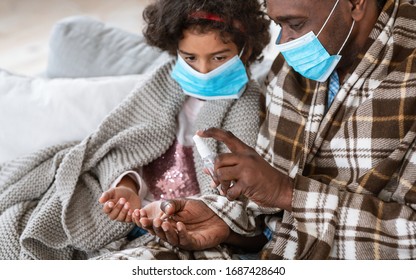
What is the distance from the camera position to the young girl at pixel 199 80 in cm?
168

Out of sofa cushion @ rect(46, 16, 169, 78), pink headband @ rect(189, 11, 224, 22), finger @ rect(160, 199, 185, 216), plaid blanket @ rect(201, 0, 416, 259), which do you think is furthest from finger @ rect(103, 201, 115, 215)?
sofa cushion @ rect(46, 16, 169, 78)

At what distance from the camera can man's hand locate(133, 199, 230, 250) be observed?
4.75 ft

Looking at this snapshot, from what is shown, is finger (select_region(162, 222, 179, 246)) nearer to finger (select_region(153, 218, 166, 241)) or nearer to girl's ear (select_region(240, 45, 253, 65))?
finger (select_region(153, 218, 166, 241))

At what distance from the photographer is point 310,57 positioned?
1.50 metres

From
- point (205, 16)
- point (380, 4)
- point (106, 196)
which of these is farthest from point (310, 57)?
point (106, 196)

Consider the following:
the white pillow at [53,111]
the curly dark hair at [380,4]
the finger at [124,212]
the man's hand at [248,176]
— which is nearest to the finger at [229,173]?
the man's hand at [248,176]

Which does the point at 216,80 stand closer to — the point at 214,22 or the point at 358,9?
the point at 214,22

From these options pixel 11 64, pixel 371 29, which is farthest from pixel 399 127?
pixel 11 64

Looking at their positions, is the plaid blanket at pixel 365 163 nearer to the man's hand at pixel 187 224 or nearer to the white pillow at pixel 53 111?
the man's hand at pixel 187 224

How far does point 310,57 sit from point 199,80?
32 centimetres

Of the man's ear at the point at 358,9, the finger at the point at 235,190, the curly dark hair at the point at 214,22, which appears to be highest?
the man's ear at the point at 358,9

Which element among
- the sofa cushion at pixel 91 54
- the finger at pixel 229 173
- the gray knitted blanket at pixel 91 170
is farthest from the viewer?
→ the sofa cushion at pixel 91 54

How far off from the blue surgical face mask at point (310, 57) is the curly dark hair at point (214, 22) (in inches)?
7.7

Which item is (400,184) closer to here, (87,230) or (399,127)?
(399,127)
